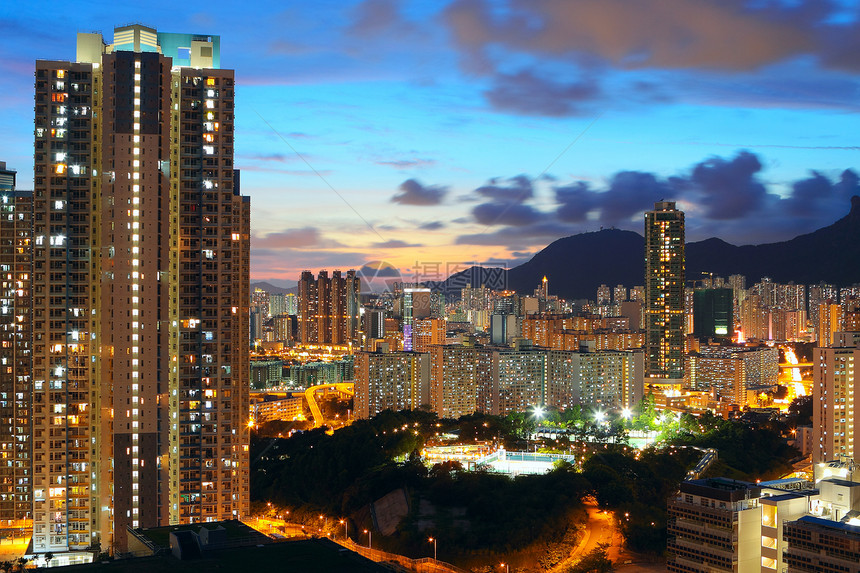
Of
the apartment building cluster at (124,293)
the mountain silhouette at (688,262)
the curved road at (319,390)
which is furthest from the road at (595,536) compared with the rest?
the mountain silhouette at (688,262)

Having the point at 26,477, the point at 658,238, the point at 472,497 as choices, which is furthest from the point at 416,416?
the point at 658,238

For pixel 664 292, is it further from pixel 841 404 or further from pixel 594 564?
pixel 594 564

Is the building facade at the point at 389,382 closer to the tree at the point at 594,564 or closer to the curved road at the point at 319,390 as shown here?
the curved road at the point at 319,390

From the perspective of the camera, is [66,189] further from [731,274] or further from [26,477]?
[731,274]

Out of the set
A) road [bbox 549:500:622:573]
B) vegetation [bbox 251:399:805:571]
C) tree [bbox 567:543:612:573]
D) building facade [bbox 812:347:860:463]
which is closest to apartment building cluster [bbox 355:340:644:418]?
vegetation [bbox 251:399:805:571]

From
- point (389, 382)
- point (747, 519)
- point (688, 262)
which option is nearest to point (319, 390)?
point (389, 382)
